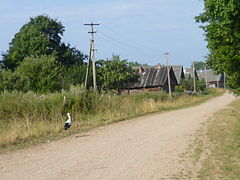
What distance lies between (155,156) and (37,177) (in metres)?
3.58

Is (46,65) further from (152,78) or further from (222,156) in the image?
(222,156)

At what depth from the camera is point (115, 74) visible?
151 feet

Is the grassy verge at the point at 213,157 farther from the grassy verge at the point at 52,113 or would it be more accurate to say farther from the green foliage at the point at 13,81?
the green foliage at the point at 13,81

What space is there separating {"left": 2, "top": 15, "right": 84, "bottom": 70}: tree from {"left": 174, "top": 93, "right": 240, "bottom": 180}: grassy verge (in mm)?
44612

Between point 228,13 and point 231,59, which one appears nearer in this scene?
point 228,13

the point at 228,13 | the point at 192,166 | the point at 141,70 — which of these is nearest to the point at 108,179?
the point at 192,166

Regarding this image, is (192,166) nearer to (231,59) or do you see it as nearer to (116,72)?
(231,59)

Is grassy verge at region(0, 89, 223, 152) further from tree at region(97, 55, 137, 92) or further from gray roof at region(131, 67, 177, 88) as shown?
gray roof at region(131, 67, 177, 88)

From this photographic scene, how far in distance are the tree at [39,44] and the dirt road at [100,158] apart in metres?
44.3

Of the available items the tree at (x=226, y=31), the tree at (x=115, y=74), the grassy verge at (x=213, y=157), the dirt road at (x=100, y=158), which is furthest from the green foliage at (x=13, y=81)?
the tree at (x=226, y=31)

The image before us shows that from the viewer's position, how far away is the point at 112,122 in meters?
21.6

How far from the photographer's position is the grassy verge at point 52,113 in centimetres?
1505

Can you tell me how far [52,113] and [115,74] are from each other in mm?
25481

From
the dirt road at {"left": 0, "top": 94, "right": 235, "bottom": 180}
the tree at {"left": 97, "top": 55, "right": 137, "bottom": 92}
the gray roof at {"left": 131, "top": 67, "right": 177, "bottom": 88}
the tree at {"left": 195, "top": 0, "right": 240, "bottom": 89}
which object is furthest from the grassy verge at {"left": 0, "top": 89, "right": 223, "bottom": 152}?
the gray roof at {"left": 131, "top": 67, "right": 177, "bottom": 88}
